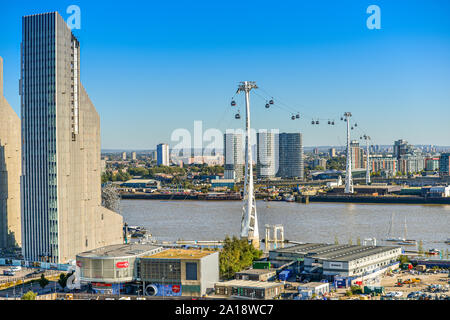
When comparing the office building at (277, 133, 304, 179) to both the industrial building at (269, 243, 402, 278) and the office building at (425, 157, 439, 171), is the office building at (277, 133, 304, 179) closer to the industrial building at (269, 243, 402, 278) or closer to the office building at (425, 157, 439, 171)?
the office building at (425, 157, 439, 171)

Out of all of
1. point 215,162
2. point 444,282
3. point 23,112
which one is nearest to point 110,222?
point 23,112

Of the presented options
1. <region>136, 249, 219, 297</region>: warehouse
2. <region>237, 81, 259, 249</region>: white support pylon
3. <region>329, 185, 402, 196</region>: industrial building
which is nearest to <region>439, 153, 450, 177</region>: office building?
<region>329, 185, 402, 196</region>: industrial building

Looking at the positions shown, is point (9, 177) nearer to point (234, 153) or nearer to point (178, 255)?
point (178, 255)

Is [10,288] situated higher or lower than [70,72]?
lower

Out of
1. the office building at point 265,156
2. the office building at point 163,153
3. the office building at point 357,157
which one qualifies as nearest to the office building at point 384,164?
the office building at point 357,157

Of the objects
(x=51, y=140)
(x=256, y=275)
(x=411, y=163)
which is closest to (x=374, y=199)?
(x=51, y=140)

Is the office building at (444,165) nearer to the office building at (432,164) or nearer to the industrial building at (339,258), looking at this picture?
the office building at (432,164)

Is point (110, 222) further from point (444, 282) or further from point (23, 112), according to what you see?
point (444, 282)
